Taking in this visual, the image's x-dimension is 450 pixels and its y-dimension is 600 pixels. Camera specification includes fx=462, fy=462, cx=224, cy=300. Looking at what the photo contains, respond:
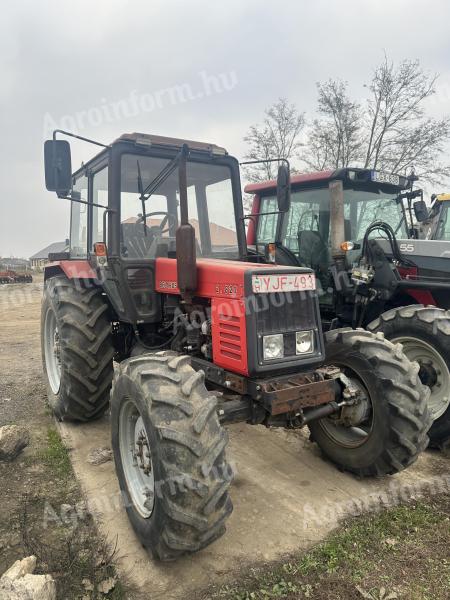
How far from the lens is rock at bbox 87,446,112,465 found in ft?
12.3

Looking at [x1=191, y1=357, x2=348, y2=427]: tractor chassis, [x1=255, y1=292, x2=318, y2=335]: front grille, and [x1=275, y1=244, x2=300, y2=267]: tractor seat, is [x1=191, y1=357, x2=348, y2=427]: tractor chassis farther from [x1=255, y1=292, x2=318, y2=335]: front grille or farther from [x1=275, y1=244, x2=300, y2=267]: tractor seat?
[x1=275, y1=244, x2=300, y2=267]: tractor seat

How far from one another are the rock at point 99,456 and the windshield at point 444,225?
5.01 metres

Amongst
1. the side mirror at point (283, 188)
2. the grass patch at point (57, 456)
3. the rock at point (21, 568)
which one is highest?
the side mirror at point (283, 188)

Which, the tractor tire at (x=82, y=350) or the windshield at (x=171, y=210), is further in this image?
the tractor tire at (x=82, y=350)

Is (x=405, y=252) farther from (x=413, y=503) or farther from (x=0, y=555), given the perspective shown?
(x=0, y=555)

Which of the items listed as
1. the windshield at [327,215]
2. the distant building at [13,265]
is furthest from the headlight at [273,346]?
the distant building at [13,265]

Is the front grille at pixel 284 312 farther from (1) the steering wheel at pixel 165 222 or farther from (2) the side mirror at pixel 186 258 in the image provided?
(1) the steering wheel at pixel 165 222

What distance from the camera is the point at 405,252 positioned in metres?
5.38

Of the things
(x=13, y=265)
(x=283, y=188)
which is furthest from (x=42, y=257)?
(x=283, y=188)

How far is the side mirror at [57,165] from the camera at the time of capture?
11.5 feet

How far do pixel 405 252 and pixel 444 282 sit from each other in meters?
0.58

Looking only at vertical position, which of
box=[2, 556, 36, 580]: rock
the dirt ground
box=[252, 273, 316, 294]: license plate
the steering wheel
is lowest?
the dirt ground

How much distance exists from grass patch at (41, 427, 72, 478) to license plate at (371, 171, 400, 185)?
4640 millimetres

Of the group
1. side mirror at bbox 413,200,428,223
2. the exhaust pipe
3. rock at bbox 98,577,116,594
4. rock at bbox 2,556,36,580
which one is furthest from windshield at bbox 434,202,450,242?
rock at bbox 2,556,36,580
